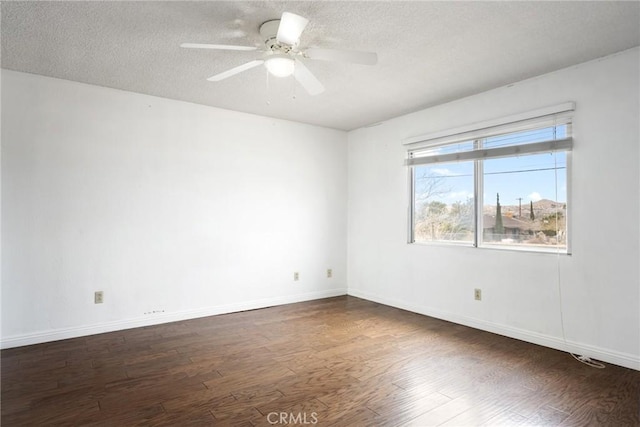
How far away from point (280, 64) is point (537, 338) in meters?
3.06

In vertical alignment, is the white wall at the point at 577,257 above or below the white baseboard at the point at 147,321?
above

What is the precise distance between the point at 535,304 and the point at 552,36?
83.9 inches

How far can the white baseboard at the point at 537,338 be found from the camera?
104 inches

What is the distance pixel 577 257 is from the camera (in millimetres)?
2893

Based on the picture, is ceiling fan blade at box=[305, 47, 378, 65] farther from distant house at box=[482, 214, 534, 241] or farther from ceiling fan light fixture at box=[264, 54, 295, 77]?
distant house at box=[482, 214, 534, 241]

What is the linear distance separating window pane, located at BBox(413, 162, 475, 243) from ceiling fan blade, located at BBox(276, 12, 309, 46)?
249cm

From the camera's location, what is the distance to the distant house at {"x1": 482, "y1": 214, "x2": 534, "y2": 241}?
3.30 metres

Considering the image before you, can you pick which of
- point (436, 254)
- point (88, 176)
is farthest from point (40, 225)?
point (436, 254)

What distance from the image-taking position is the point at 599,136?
9.18 feet

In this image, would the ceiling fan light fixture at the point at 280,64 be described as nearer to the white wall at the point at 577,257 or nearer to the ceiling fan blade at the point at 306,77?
the ceiling fan blade at the point at 306,77

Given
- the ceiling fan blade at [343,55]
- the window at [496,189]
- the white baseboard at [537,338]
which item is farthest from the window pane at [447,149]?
the ceiling fan blade at [343,55]

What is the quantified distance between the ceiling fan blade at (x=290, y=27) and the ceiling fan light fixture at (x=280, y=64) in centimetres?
18

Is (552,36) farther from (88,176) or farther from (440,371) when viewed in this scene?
(88,176)

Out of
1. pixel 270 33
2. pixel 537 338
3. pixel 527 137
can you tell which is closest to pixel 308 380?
pixel 537 338
